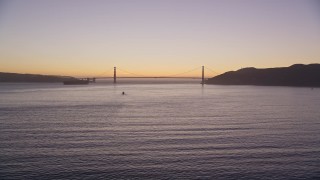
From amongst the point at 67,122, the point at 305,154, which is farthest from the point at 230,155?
the point at 67,122

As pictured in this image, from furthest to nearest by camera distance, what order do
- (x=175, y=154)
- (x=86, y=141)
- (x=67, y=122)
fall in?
(x=67, y=122), (x=86, y=141), (x=175, y=154)

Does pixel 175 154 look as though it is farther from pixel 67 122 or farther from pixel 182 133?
pixel 67 122

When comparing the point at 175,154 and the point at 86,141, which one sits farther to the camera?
the point at 86,141

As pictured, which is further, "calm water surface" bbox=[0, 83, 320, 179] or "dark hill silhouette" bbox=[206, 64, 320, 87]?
"dark hill silhouette" bbox=[206, 64, 320, 87]

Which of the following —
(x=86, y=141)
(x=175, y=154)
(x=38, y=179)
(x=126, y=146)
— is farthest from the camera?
(x=86, y=141)

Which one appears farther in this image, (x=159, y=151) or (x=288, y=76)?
(x=288, y=76)

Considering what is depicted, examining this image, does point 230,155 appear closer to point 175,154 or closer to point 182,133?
point 175,154

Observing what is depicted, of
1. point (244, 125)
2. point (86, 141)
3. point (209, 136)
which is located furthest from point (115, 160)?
point (244, 125)

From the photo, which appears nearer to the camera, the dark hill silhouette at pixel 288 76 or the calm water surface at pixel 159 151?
the calm water surface at pixel 159 151

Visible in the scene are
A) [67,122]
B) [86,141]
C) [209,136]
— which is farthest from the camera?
[67,122]
